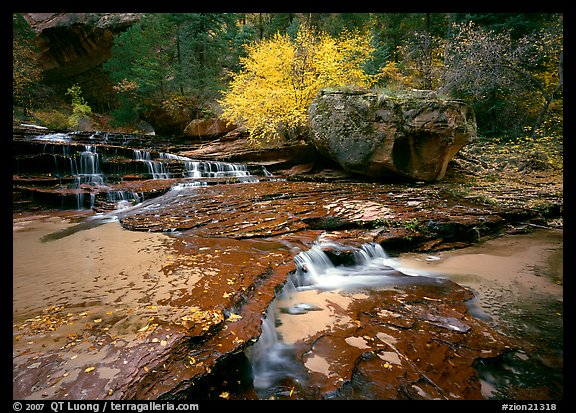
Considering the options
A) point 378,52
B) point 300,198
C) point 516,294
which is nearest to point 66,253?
point 300,198

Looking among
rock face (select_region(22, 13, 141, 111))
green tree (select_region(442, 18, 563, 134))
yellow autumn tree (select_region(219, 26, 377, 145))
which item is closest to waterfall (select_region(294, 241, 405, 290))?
yellow autumn tree (select_region(219, 26, 377, 145))

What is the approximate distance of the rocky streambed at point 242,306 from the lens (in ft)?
7.58

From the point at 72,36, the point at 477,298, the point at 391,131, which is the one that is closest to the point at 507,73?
the point at 391,131

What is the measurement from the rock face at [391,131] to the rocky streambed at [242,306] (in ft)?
8.63

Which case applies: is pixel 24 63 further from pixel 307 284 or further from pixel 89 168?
pixel 307 284

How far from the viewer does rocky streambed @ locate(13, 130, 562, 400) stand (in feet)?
7.58

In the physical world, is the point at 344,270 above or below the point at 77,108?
below

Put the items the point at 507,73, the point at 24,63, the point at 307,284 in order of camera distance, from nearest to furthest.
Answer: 1. the point at 307,284
2. the point at 507,73
3. the point at 24,63

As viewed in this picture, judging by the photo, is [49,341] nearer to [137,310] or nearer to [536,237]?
[137,310]

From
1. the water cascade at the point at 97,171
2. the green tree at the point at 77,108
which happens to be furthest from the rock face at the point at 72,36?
the water cascade at the point at 97,171

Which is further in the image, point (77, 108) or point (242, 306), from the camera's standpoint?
point (77, 108)

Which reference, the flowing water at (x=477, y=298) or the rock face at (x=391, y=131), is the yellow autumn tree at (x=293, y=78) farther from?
the flowing water at (x=477, y=298)

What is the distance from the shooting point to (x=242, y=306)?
327 centimetres

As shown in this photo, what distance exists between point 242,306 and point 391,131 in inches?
324
